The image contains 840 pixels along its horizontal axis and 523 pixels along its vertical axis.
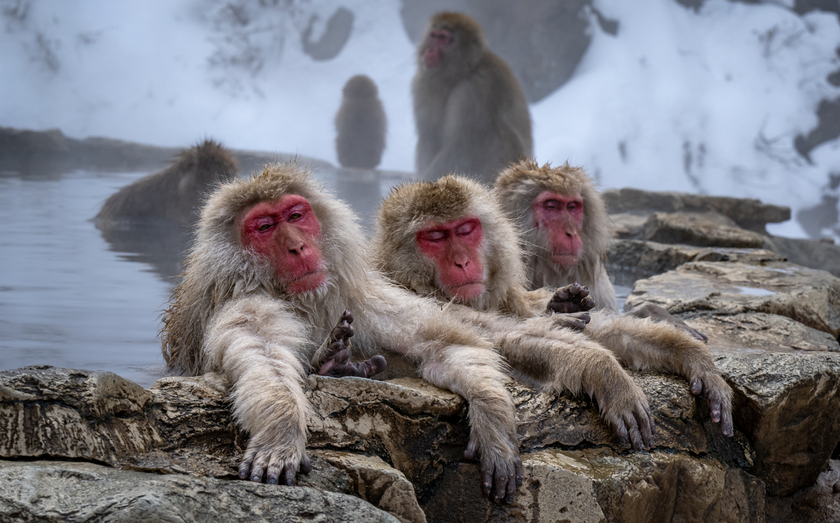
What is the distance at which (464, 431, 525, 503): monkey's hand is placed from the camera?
1978 millimetres

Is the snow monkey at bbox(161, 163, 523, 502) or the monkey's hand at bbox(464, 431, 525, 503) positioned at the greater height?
the snow monkey at bbox(161, 163, 523, 502)

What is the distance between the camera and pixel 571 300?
278 cm

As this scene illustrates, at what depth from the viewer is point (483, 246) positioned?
2951 millimetres

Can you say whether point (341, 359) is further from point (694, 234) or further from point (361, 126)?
point (361, 126)

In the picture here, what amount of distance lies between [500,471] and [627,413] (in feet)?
1.64

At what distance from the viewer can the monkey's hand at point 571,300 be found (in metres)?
2.72

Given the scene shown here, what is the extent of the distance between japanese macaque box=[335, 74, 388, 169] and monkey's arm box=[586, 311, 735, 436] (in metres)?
6.11

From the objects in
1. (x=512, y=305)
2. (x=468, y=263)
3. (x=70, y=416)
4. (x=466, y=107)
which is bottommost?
(x=70, y=416)

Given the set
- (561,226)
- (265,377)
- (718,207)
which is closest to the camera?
(265,377)

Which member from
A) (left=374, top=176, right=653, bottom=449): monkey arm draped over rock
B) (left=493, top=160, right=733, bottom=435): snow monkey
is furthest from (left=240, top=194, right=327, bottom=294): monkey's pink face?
(left=493, top=160, right=733, bottom=435): snow monkey

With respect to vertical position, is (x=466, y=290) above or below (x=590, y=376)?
above

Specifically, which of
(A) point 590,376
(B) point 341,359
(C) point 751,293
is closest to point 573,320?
(A) point 590,376

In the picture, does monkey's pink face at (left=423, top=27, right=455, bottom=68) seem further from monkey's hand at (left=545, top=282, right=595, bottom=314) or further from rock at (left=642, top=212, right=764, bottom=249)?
monkey's hand at (left=545, top=282, right=595, bottom=314)

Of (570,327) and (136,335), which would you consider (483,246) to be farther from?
(136,335)
